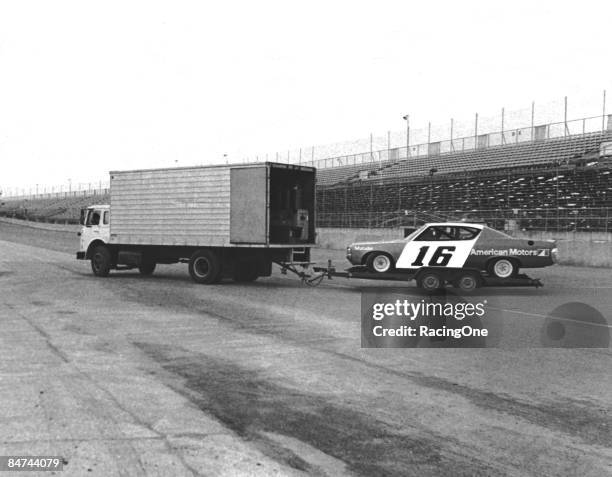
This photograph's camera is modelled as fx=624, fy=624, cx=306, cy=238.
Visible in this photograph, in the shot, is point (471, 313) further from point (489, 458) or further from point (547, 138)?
point (547, 138)

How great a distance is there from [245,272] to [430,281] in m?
5.44

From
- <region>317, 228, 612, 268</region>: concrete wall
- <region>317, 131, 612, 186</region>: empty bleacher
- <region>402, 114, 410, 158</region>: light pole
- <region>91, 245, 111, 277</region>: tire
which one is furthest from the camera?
<region>402, 114, 410, 158</region>: light pole

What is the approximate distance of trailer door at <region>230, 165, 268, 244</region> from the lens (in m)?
15.0

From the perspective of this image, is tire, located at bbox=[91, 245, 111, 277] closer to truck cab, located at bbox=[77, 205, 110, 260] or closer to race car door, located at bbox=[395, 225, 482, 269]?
truck cab, located at bbox=[77, 205, 110, 260]

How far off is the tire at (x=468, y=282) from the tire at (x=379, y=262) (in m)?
1.65

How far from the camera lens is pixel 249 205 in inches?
595

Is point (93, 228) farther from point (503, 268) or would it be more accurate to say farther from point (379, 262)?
point (503, 268)

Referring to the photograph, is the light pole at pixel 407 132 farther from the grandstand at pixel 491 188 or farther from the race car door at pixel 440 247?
the race car door at pixel 440 247

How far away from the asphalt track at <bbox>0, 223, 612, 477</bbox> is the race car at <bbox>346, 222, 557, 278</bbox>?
3.25 metres

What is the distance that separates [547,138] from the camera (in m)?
37.2

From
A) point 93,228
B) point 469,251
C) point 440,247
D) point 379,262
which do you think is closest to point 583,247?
point 469,251

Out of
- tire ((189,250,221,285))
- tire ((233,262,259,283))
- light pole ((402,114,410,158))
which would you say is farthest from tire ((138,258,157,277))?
light pole ((402,114,410,158))

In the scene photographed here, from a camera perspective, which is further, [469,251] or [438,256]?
[469,251]

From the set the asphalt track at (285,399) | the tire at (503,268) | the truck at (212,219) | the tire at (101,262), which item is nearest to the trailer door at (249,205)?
the truck at (212,219)
